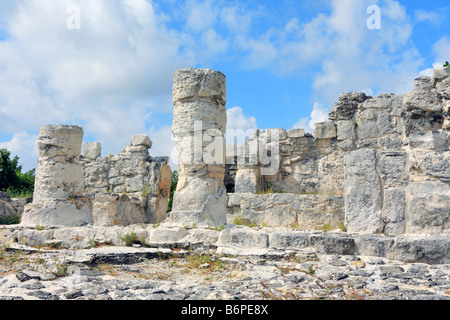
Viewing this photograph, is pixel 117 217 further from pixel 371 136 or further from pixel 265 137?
pixel 371 136

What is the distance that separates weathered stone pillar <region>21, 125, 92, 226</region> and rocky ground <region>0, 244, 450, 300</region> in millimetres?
1509

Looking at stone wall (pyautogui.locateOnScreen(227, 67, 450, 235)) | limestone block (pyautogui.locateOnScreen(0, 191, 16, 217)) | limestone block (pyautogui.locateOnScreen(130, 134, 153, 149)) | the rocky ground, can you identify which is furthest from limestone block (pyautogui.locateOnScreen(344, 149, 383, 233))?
limestone block (pyautogui.locateOnScreen(0, 191, 16, 217))

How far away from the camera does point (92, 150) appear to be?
11.2m

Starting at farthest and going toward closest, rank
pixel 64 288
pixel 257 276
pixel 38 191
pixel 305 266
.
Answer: pixel 38 191 < pixel 305 266 < pixel 257 276 < pixel 64 288

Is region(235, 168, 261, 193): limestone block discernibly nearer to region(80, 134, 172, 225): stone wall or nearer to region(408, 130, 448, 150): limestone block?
region(80, 134, 172, 225): stone wall

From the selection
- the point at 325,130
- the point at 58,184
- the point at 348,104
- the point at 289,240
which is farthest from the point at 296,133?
the point at 58,184

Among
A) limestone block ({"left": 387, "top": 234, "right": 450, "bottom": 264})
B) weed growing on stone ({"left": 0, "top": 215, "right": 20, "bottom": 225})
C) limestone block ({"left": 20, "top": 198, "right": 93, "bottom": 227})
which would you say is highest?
limestone block ({"left": 20, "top": 198, "right": 93, "bottom": 227})

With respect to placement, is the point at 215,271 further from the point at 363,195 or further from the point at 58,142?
the point at 58,142

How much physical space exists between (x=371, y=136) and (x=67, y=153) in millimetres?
5981

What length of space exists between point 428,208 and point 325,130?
488cm

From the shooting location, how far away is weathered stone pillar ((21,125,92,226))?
6695 mm

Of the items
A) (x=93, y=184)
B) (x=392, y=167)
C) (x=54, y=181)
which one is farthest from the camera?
(x=93, y=184)

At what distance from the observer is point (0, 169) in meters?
16.2
